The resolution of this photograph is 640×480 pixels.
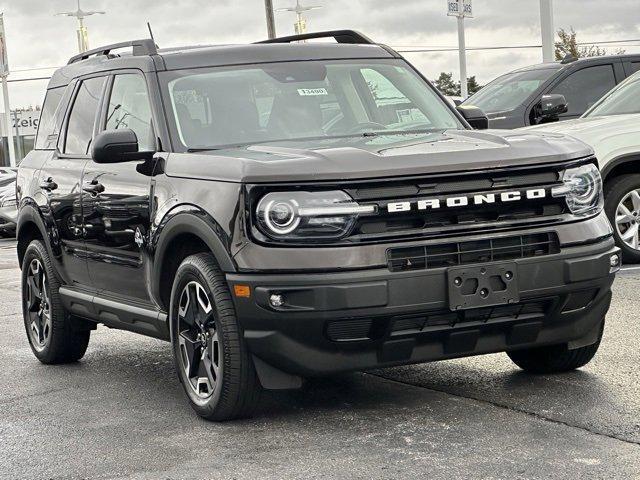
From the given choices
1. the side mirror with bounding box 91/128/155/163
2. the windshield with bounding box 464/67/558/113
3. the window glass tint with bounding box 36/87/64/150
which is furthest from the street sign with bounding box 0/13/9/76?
the side mirror with bounding box 91/128/155/163

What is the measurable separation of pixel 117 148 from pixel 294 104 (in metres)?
0.95

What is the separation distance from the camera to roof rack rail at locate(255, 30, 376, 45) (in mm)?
7789

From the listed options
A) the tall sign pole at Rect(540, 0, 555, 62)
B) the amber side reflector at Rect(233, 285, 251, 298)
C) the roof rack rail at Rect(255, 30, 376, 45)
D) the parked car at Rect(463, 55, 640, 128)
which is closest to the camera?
the amber side reflector at Rect(233, 285, 251, 298)

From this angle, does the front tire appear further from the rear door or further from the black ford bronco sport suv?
the rear door

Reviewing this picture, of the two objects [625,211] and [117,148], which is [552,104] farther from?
[117,148]

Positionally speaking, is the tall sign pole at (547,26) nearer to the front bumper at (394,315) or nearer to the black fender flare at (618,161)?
the black fender flare at (618,161)

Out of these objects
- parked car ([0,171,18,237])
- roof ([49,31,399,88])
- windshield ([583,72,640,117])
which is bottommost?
parked car ([0,171,18,237])

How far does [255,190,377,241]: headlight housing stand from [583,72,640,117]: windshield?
7020 mm

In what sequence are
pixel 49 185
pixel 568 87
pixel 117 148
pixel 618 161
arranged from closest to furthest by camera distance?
1. pixel 117 148
2. pixel 49 185
3. pixel 618 161
4. pixel 568 87

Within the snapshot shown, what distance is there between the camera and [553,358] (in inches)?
261

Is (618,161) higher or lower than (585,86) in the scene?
lower

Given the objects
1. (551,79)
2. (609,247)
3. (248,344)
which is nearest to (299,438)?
(248,344)

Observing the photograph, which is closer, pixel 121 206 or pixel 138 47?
pixel 121 206

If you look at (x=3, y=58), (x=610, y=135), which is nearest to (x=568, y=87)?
(x=610, y=135)
